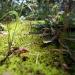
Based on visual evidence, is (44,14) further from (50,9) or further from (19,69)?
(19,69)

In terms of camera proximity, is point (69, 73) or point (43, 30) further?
point (43, 30)

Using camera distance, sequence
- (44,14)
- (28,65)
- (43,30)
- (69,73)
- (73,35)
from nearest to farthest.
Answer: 1. (69,73)
2. (28,65)
3. (73,35)
4. (43,30)
5. (44,14)

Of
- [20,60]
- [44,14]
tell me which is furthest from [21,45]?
[44,14]

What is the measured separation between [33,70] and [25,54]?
18cm

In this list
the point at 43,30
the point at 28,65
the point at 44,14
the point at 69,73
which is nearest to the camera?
the point at 69,73

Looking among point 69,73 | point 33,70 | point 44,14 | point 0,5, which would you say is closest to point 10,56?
point 33,70

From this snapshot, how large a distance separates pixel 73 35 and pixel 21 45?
38 cm

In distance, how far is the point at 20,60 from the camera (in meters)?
1.25

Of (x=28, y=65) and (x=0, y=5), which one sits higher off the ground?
(x=0, y=5)

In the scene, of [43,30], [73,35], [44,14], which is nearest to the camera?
[73,35]

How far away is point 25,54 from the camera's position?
50.8 inches

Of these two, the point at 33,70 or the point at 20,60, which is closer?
the point at 33,70

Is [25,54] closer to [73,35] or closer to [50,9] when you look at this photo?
[73,35]

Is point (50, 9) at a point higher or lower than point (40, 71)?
higher
